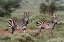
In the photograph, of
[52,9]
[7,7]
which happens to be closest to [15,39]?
[52,9]

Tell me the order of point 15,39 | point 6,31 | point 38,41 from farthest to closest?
point 6,31, point 38,41, point 15,39

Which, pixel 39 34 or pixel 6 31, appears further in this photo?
pixel 6 31

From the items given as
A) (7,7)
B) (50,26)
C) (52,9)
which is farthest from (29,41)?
(7,7)

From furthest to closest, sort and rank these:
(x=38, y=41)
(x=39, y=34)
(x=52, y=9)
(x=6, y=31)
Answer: (x=52, y=9), (x=6, y=31), (x=39, y=34), (x=38, y=41)

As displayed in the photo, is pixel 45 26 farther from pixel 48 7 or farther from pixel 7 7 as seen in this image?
pixel 7 7

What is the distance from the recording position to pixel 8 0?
48.6 metres

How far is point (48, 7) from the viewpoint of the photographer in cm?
4388

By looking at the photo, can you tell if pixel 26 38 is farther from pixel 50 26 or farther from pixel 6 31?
pixel 6 31

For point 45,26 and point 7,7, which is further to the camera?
point 7,7

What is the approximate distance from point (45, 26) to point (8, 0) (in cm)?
2892

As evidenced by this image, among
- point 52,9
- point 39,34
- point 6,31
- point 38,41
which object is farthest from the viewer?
point 52,9

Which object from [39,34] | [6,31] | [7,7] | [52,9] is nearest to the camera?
[39,34]

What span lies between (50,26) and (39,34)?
1509 millimetres

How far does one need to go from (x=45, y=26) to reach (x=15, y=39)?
527 cm
